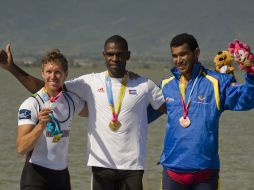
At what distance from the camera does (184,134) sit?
7.14 m

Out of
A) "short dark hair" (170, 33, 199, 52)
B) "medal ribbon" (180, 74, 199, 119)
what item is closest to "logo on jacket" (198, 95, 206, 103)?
"medal ribbon" (180, 74, 199, 119)

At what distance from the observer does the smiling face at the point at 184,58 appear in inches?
284

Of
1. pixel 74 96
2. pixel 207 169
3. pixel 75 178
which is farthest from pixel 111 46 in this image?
pixel 75 178

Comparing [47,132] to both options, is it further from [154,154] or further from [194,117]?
[154,154]

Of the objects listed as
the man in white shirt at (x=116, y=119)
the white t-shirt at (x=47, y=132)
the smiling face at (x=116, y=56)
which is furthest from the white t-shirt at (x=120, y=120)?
the white t-shirt at (x=47, y=132)

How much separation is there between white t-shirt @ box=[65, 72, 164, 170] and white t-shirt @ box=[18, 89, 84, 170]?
0.54m

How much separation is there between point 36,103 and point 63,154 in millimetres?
654

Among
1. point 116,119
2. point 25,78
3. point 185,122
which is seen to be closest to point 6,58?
point 25,78

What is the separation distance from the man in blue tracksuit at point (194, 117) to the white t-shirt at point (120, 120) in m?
0.45

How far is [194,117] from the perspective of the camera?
23.4 feet

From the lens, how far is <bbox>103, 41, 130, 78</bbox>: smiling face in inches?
297

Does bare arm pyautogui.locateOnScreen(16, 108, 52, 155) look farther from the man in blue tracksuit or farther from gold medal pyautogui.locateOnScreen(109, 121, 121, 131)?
the man in blue tracksuit

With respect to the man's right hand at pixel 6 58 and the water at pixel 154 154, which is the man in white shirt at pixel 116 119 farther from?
the water at pixel 154 154

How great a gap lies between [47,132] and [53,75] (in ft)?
2.06
